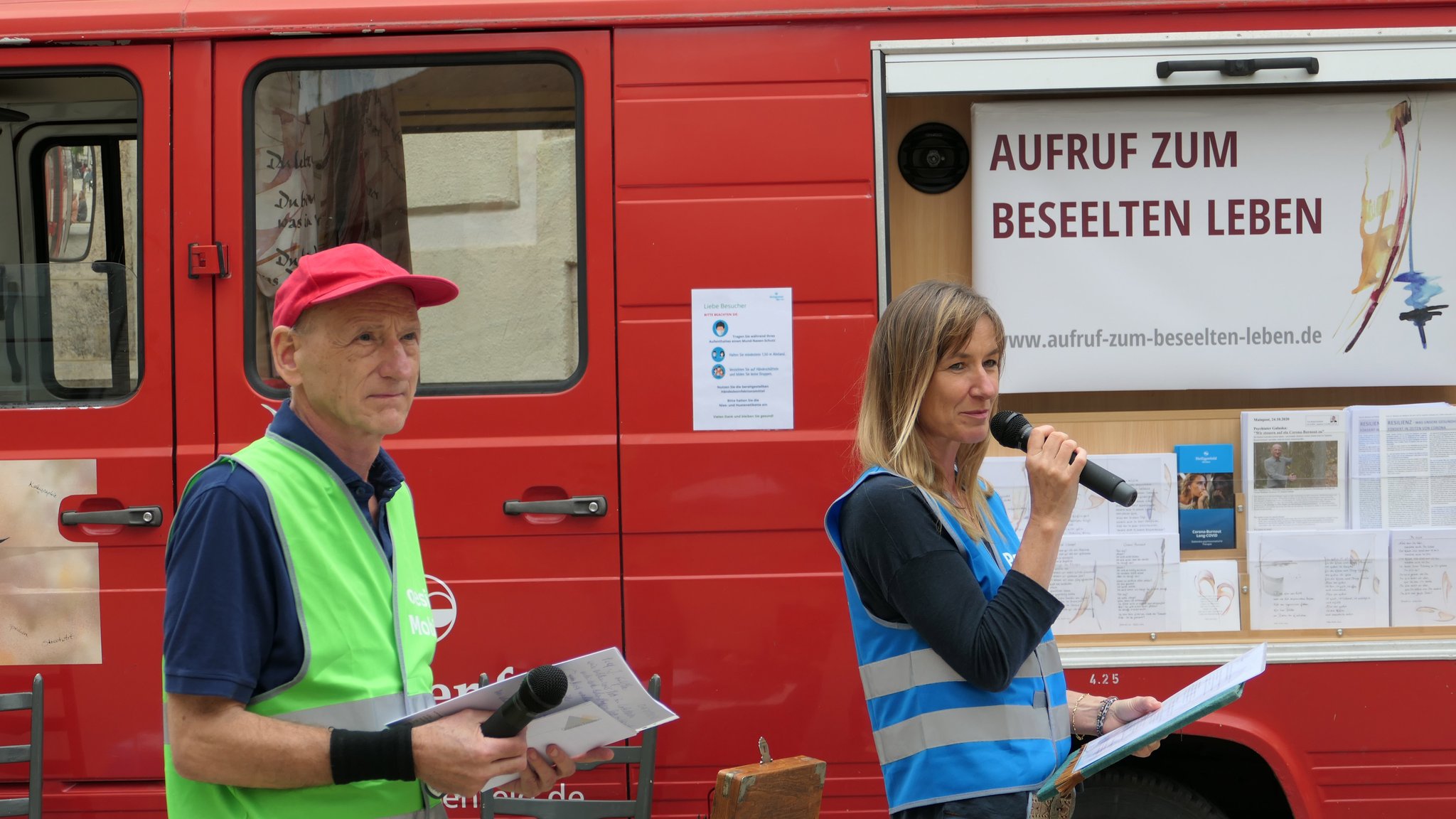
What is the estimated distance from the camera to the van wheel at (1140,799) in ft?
9.85

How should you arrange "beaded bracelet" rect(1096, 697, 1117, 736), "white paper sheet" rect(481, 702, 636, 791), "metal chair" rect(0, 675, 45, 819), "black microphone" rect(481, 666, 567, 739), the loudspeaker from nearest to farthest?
"black microphone" rect(481, 666, 567, 739) < "white paper sheet" rect(481, 702, 636, 791) < "beaded bracelet" rect(1096, 697, 1117, 736) < "metal chair" rect(0, 675, 45, 819) < the loudspeaker

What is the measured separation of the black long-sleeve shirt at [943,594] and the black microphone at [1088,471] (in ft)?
0.74

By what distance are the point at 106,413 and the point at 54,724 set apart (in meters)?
0.77

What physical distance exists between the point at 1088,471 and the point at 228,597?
1.30 m

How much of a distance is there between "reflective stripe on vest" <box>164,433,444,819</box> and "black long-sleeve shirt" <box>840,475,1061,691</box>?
27.5 inches

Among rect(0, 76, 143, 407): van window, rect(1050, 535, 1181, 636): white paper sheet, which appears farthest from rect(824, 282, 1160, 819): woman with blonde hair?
rect(0, 76, 143, 407): van window

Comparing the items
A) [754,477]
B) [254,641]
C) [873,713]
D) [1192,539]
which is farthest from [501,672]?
[1192,539]

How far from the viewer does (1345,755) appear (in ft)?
9.55

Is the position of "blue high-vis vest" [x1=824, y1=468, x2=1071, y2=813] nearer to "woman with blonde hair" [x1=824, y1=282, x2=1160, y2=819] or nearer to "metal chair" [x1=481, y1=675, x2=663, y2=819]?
"woman with blonde hair" [x1=824, y1=282, x2=1160, y2=819]

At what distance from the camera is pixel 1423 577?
2984mm

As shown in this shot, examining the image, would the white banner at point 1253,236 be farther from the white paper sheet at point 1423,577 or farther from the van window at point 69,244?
the van window at point 69,244

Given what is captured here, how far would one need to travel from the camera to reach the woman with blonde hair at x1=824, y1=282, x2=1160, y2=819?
178 cm

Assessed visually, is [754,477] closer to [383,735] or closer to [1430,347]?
[383,735]

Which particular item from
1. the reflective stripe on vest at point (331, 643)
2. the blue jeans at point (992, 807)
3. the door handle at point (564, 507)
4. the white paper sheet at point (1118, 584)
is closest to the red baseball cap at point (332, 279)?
the reflective stripe on vest at point (331, 643)
